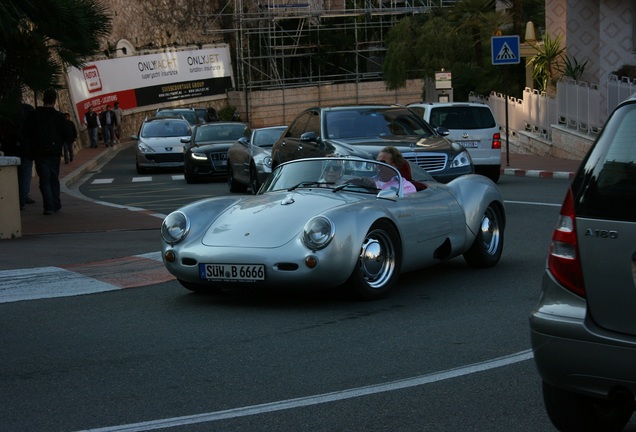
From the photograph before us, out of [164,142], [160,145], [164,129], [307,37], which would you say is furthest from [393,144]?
[307,37]

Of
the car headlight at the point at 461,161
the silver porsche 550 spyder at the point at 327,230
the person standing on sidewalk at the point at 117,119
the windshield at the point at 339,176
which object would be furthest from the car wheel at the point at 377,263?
the person standing on sidewalk at the point at 117,119

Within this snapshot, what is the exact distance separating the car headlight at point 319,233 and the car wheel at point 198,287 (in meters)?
1.25

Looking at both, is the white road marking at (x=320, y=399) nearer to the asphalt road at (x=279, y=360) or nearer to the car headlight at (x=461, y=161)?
the asphalt road at (x=279, y=360)

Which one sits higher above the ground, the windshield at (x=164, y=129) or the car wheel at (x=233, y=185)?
the windshield at (x=164, y=129)

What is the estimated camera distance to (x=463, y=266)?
11.3 metres

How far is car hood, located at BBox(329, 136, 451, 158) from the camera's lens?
54.3ft

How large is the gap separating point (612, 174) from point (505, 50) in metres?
24.3

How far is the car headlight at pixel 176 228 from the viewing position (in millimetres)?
9422

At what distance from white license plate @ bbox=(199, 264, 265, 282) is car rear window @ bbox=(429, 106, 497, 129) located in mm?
15939

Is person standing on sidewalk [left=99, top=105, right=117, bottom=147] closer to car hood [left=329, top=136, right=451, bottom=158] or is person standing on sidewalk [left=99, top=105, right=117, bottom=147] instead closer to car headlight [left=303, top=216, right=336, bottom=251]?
car hood [left=329, top=136, right=451, bottom=158]

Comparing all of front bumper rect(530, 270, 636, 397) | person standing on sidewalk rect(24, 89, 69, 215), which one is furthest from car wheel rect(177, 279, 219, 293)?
person standing on sidewalk rect(24, 89, 69, 215)

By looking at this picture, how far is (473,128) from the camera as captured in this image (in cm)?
2444

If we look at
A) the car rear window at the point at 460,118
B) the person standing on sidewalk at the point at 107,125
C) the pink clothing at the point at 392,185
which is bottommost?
the person standing on sidewalk at the point at 107,125

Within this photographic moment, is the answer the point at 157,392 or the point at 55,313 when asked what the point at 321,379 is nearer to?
the point at 157,392
